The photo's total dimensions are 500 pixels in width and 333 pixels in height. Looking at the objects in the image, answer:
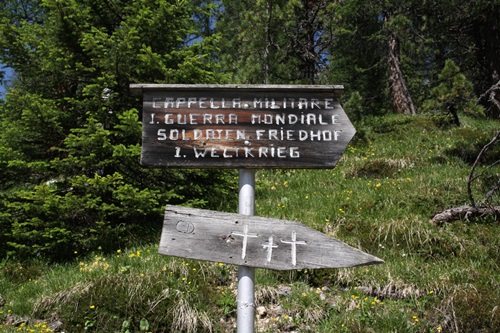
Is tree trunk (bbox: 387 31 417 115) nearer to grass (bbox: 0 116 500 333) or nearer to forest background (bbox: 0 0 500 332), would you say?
forest background (bbox: 0 0 500 332)

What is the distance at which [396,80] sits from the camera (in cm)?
1577

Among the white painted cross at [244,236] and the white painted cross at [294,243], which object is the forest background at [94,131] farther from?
the white painted cross at [244,236]

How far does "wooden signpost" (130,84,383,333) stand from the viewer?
3.09m

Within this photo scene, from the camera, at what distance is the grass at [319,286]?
16.4 ft

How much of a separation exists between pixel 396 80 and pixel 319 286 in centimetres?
1159

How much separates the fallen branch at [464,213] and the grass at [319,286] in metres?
0.11

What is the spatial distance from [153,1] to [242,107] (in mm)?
4488

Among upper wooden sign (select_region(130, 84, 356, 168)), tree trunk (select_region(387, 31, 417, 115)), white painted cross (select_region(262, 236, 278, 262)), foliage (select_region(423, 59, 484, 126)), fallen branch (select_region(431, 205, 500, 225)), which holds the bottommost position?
white painted cross (select_region(262, 236, 278, 262))

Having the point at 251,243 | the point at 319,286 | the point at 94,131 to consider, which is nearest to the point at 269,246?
the point at 251,243

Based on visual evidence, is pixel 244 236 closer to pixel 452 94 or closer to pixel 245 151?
pixel 245 151

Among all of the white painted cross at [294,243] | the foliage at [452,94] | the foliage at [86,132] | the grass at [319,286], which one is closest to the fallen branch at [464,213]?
the grass at [319,286]

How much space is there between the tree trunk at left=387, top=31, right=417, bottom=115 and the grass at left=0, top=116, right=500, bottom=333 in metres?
8.42

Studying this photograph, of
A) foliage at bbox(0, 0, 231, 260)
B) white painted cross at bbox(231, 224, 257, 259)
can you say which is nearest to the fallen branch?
foliage at bbox(0, 0, 231, 260)

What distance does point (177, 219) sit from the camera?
10.4 ft
